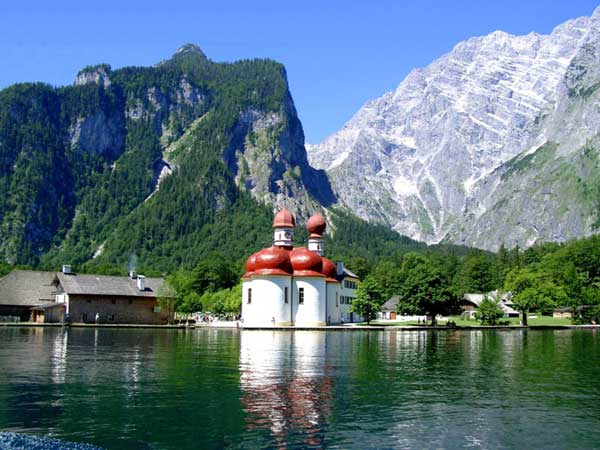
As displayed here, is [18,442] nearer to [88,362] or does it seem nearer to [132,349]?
[88,362]

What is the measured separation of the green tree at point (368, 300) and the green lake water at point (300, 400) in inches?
2310

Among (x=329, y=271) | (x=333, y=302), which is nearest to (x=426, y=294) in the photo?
(x=333, y=302)

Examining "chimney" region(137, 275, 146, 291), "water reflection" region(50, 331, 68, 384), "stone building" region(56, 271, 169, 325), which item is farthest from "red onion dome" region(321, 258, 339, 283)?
"water reflection" region(50, 331, 68, 384)

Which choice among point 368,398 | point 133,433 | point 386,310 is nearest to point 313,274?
point 386,310

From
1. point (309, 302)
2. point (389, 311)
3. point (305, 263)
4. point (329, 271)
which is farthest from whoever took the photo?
point (389, 311)

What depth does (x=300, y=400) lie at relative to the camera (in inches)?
1220

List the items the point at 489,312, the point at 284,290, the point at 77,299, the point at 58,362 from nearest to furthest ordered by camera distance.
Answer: the point at 58,362, the point at 284,290, the point at 77,299, the point at 489,312

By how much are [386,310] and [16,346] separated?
343 ft

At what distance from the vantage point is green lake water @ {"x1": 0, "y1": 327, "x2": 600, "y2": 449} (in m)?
24.3

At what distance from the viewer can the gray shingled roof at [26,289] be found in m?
118

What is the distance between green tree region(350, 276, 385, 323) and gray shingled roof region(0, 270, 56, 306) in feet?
161

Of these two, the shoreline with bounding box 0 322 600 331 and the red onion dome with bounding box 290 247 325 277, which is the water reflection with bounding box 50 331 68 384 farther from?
the red onion dome with bounding box 290 247 325 277

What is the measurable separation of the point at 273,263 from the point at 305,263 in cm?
509

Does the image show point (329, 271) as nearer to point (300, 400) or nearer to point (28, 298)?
point (28, 298)
